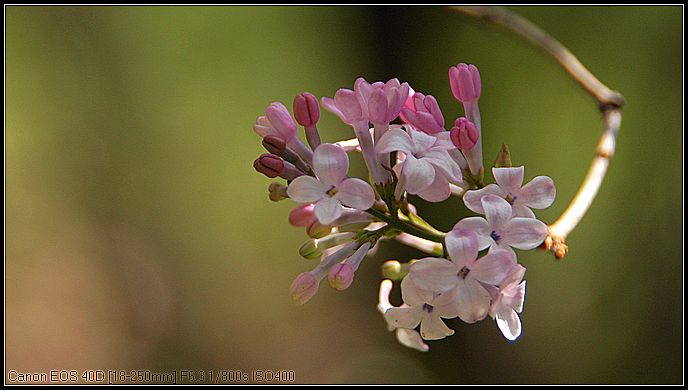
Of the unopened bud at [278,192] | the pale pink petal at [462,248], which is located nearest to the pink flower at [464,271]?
the pale pink petal at [462,248]

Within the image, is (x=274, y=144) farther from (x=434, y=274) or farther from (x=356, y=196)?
(x=434, y=274)

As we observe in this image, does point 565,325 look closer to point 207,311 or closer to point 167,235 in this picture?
point 207,311

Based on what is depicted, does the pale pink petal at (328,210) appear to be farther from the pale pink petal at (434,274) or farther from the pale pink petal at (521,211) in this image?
the pale pink petal at (521,211)

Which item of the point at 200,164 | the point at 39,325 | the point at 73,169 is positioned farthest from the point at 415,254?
the point at 39,325

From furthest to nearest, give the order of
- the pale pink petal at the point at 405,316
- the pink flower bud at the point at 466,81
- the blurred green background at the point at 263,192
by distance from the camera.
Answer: the blurred green background at the point at 263,192 → the pink flower bud at the point at 466,81 → the pale pink petal at the point at 405,316

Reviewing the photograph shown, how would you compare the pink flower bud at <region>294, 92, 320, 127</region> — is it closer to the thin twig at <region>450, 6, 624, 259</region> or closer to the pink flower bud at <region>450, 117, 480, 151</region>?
the pink flower bud at <region>450, 117, 480, 151</region>

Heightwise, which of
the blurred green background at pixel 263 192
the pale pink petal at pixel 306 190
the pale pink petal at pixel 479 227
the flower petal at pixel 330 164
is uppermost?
the flower petal at pixel 330 164
